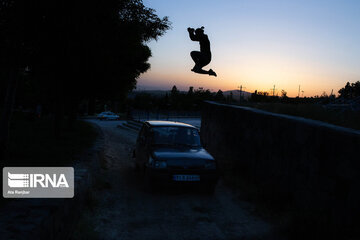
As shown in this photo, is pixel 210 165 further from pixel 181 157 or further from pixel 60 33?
pixel 60 33

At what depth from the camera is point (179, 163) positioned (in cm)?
655

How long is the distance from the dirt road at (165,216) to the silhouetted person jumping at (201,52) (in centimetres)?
312

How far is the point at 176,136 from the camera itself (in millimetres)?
7824

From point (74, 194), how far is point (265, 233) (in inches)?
124

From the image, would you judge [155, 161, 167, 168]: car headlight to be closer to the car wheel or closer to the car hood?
the car hood

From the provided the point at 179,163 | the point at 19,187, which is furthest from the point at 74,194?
the point at 179,163

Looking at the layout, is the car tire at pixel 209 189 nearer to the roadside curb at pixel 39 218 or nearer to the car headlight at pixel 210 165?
the car headlight at pixel 210 165

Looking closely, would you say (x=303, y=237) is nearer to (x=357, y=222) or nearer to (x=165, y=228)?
(x=357, y=222)

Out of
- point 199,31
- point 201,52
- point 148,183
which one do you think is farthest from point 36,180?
point 199,31

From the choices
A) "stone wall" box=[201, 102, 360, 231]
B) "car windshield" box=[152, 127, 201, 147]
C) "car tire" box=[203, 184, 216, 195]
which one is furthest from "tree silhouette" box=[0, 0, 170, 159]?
"car tire" box=[203, 184, 216, 195]

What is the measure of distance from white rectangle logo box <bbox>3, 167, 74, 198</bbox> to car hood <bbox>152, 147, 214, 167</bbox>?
→ 2.00 m

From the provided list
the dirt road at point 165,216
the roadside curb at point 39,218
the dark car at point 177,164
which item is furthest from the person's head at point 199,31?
the roadside curb at point 39,218

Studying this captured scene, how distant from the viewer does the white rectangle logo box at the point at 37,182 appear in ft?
13.6

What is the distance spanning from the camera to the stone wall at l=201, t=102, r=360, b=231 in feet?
14.5
